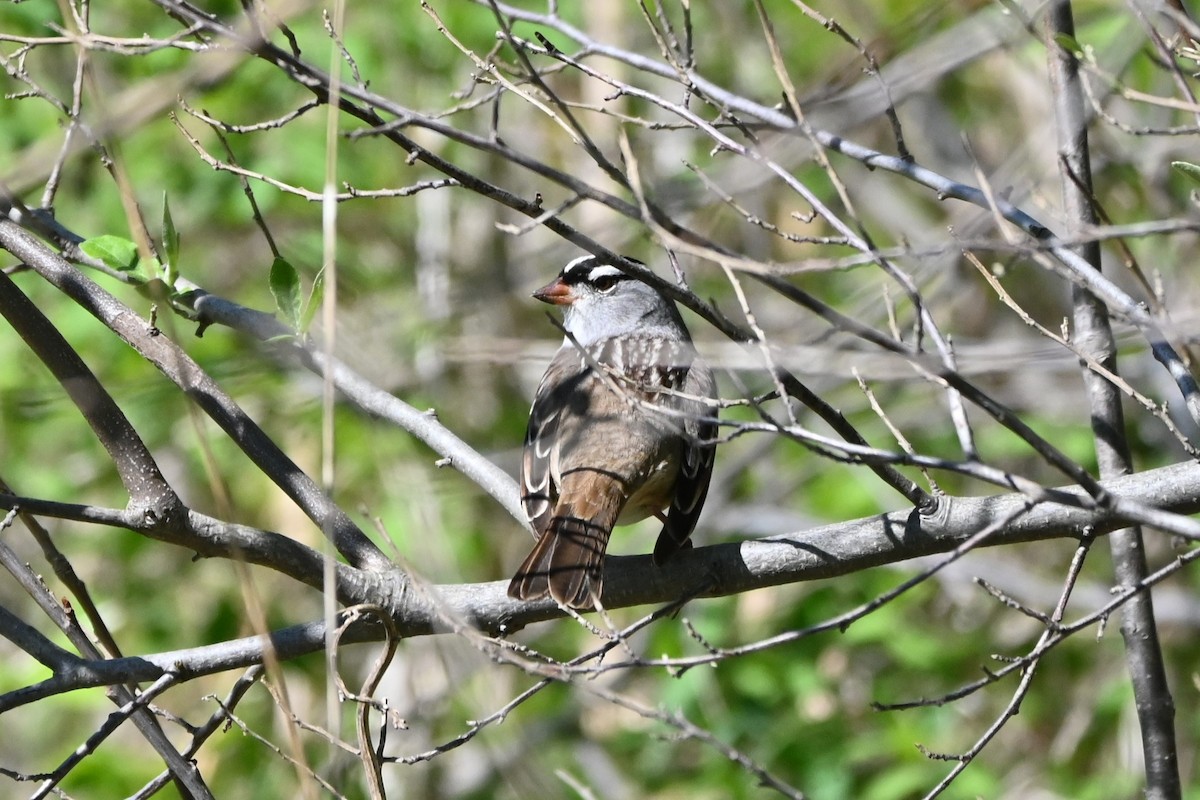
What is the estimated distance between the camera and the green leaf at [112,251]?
9.67 feet

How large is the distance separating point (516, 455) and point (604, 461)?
2.67 meters

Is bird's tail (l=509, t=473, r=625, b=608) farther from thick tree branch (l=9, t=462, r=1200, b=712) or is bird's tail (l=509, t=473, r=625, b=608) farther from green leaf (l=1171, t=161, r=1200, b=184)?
green leaf (l=1171, t=161, r=1200, b=184)

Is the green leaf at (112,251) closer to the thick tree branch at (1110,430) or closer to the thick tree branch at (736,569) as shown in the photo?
the thick tree branch at (736,569)

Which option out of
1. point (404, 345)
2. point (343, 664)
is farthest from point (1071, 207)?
point (343, 664)

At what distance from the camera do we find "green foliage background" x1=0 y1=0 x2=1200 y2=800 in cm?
530

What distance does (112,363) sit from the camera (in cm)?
633

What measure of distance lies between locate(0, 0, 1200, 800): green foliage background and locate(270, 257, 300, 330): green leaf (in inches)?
39.5

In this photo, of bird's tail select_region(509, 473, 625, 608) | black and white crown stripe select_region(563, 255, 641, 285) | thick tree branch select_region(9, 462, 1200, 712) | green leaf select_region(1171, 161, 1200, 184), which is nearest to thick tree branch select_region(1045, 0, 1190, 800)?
green leaf select_region(1171, 161, 1200, 184)

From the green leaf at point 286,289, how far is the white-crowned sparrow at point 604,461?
0.73 meters

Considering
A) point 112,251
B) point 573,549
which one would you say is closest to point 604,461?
point 573,549

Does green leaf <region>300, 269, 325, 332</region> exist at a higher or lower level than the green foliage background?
lower

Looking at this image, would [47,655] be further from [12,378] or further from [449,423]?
[449,423]

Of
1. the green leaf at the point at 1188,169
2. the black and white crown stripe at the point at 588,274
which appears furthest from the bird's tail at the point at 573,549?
the green leaf at the point at 1188,169

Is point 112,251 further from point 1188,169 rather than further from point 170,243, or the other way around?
point 1188,169
